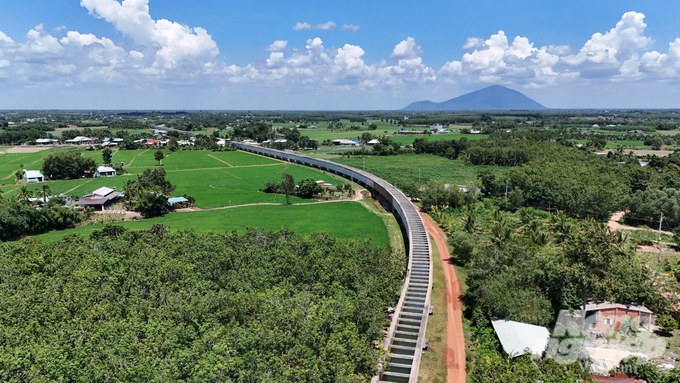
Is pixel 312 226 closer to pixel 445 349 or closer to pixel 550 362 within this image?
pixel 445 349

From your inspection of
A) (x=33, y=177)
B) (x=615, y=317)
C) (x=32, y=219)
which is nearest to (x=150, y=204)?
(x=32, y=219)

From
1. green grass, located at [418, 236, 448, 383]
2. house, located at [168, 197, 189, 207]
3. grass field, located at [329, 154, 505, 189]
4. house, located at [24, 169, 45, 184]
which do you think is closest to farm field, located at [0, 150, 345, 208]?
house, located at [168, 197, 189, 207]

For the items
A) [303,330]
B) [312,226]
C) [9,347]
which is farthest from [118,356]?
[312,226]

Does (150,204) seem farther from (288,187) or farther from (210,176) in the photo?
(210,176)

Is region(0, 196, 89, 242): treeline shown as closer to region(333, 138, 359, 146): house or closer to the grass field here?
the grass field

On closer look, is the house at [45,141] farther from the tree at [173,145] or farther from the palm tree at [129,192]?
the palm tree at [129,192]

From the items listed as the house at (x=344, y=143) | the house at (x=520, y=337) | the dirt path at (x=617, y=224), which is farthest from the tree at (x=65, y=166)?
the dirt path at (x=617, y=224)
